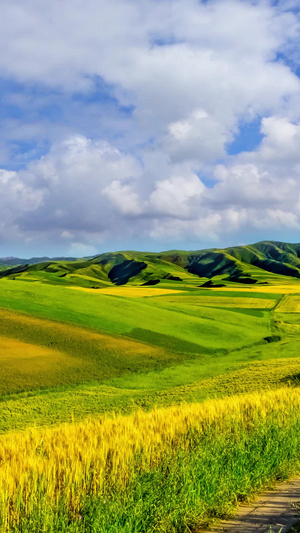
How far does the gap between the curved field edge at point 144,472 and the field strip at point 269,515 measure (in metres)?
0.23

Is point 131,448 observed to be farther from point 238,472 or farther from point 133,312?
point 133,312

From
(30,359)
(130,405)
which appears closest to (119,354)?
(30,359)

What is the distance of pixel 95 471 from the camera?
7098mm

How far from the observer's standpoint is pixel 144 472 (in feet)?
24.0

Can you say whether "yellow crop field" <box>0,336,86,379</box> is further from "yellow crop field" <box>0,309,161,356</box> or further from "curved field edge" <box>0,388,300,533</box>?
"curved field edge" <box>0,388,300,533</box>

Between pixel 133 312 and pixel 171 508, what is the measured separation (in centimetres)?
5611

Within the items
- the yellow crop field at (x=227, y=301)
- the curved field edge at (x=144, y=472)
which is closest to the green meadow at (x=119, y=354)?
the curved field edge at (x=144, y=472)

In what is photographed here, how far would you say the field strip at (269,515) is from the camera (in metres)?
5.73

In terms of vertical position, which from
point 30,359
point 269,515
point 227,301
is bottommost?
point 30,359

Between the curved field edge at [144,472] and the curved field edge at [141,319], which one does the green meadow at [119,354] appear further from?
the curved field edge at [144,472]

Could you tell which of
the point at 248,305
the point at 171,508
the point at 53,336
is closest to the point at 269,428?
the point at 171,508

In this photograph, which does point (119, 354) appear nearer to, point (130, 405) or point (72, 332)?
point (72, 332)

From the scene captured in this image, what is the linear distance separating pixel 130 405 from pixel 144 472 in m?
15.9

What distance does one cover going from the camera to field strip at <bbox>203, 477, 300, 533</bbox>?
573cm
